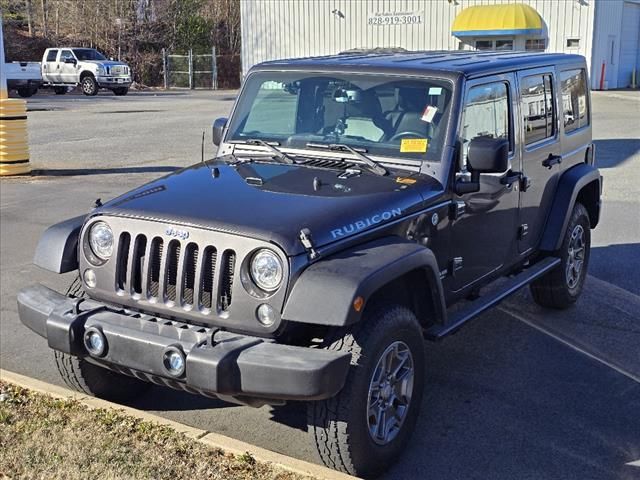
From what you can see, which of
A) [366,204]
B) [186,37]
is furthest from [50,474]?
[186,37]

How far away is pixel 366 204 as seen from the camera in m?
4.36

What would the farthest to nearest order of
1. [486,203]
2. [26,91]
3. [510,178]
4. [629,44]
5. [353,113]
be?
[629,44], [26,91], [510,178], [486,203], [353,113]

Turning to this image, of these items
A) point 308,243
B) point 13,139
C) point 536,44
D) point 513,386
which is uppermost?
point 536,44

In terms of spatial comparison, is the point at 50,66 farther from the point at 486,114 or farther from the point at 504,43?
the point at 486,114

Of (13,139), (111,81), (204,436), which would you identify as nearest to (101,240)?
(204,436)

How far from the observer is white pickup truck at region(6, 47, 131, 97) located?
3647 centimetres

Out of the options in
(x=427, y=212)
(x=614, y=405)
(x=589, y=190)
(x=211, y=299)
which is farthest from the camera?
(x=589, y=190)

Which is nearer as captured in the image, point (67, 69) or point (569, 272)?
→ point (569, 272)

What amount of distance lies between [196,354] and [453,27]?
35.4 m

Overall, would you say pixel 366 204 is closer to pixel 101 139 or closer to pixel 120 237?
pixel 120 237

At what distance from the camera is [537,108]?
20.2ft

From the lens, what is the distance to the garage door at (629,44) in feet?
129

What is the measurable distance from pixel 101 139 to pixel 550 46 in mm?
23299

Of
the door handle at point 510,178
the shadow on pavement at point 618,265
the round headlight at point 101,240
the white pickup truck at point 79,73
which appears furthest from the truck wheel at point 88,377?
the white pickup truck at point 79,73
